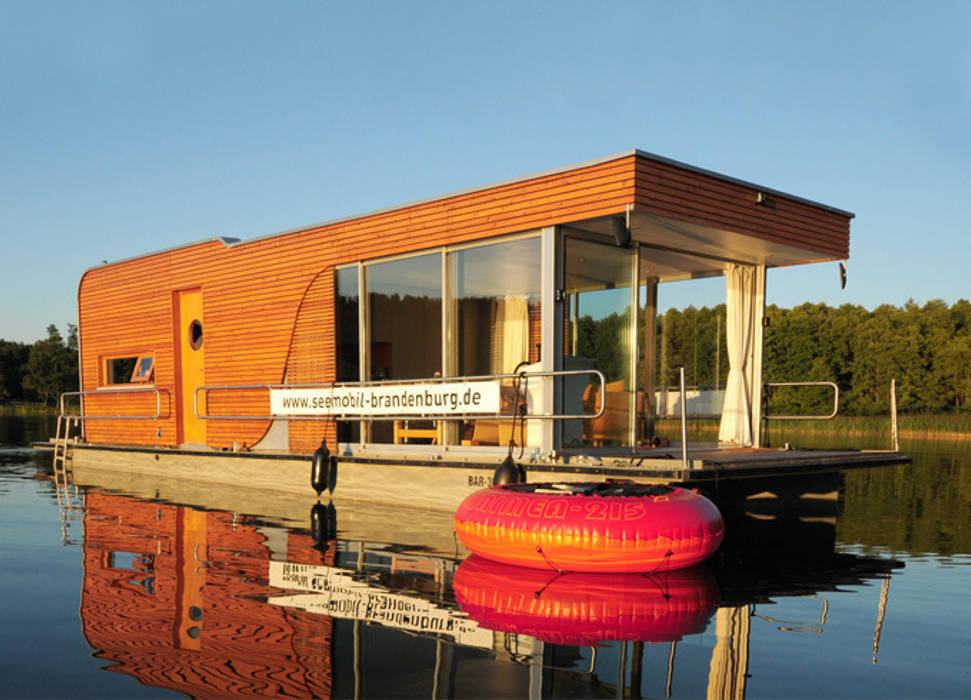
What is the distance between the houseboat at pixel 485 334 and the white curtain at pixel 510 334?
18mm

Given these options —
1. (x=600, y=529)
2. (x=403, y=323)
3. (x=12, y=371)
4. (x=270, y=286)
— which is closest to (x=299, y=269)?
(x=270, y=286)

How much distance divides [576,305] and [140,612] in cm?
551

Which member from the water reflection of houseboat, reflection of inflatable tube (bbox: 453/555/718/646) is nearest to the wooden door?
the water reflection of houseboat

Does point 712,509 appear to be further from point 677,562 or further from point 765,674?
point 765,674

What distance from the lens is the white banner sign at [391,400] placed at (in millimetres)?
9023

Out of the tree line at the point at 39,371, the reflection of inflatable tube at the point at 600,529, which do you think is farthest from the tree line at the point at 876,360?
the tree line at the point at 39,371

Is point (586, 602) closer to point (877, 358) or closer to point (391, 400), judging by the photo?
point (391, 400)

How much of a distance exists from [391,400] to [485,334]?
4.58ft

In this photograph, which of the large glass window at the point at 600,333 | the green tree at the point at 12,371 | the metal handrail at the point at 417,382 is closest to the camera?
the metal handrail at the point at 417,382

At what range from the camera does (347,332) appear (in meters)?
11.2

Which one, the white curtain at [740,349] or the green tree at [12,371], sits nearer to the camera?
the white curtain at [740,349]

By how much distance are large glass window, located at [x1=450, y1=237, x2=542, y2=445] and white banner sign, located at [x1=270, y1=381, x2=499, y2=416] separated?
0.37 m

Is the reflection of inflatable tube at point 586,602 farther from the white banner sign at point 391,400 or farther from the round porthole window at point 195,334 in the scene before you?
the round porthole window at point 195,334

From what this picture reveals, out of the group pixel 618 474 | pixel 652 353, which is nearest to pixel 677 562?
pixel 618 474
